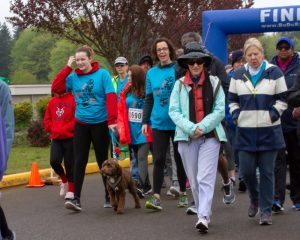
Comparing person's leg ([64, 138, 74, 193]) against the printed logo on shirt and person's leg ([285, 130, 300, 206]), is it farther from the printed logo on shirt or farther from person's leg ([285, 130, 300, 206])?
person's leg ([285, 130, 300, 206])

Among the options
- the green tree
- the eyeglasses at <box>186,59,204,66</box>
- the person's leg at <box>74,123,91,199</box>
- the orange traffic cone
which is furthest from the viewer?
the green tree

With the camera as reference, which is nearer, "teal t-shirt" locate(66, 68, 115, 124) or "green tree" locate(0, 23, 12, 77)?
"teal t-shirt" locate(66, 68, 115, 124)

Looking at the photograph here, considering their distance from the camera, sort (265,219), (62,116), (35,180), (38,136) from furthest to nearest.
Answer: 1. (38,136)
2. (35,180)
3. (62,116)
4. (265,219)

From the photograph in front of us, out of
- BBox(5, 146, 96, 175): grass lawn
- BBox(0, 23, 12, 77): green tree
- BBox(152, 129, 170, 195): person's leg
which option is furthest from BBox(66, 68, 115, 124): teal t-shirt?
BBox(0, 23, 12, 77): green tree

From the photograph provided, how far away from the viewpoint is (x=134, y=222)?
8.04m

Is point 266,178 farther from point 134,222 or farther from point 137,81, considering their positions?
point 137,81

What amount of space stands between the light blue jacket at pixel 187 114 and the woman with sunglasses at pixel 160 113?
42.6 inches

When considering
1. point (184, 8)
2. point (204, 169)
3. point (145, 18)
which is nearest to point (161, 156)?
point (204, 169)

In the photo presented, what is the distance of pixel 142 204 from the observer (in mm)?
9422

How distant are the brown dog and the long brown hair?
141cm

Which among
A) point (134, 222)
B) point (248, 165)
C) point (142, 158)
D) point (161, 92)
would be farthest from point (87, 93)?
point (248, 165)

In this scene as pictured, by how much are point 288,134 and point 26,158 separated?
29.2 ft

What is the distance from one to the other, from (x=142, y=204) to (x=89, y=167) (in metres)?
4.38

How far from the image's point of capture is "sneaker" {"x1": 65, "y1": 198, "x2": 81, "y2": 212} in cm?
862
